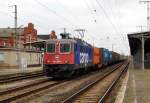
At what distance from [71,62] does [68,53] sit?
2.32 ft

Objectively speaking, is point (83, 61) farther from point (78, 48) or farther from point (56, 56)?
point (56, 56)

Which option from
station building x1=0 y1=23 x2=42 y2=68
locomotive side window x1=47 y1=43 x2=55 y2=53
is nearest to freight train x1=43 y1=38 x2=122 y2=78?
locomotive side window x1=47 y1=43 x2=55 y2=53

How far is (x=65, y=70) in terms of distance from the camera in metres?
26.5

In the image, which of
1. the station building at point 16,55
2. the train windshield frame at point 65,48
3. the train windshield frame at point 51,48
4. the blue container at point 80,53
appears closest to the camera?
the train windshield frame at point 65,48

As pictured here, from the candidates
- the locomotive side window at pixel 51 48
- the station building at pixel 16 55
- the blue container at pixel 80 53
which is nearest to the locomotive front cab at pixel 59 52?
the locomotive side window at pixel 51 48

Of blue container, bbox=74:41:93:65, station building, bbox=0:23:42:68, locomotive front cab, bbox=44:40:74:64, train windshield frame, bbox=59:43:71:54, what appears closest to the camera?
locomotive front cab, bbox=44:40:74:64

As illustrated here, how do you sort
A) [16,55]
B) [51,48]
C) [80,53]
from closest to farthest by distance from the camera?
[51,48]
[80,53]
[16,55]

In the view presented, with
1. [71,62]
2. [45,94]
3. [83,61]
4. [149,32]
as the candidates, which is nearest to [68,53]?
[71,62]

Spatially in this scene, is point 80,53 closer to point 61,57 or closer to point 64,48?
point 64,48

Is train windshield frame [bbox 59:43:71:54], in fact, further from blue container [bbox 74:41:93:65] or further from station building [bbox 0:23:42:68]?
station building [bbox 0:23:42:68]

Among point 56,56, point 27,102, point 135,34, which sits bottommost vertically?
point 27,102

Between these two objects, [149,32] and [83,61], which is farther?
[149,32]

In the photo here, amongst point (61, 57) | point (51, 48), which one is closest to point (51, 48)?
point (51, 48)

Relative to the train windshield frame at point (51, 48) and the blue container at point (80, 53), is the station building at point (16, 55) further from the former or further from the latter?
the train windshield frame at point (51, 48)
